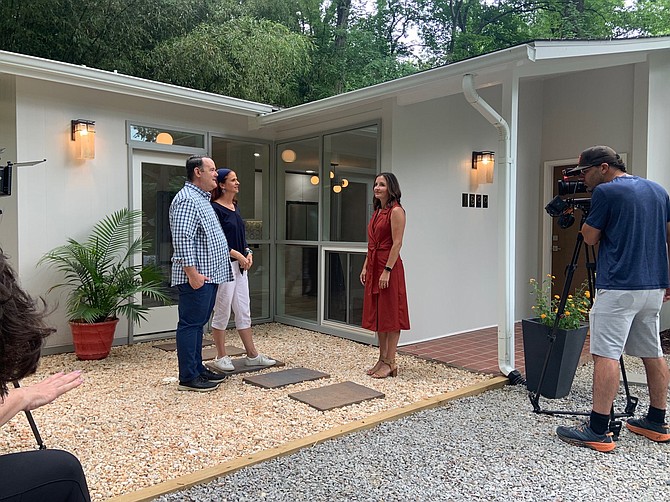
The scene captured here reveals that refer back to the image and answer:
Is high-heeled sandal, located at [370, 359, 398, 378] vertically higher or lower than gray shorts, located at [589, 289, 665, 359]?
lower

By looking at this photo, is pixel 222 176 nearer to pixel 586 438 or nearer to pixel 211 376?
pixel 211 376

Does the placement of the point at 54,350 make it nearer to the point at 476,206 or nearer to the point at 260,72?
the point at 476,206

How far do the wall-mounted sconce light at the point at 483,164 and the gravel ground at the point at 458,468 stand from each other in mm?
2996

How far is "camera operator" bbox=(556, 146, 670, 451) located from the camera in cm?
269

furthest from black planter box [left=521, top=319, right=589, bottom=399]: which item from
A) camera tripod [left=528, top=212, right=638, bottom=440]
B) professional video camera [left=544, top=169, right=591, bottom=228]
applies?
professional video camera [left=544, top=169, right=591, bottom=228]

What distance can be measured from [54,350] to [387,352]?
291cm

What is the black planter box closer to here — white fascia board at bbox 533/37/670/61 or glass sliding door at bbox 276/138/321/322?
white fascia board at bbox 533/37/670/61

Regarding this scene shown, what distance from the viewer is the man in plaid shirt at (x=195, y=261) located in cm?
340

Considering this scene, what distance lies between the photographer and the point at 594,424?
108 inches

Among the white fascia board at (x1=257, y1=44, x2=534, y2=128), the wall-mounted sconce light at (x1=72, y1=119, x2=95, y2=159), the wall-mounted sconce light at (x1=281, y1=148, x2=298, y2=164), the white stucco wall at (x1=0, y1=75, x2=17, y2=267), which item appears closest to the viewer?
the white fascia board at (x1=257, y1=44, x2=534, y2=128)

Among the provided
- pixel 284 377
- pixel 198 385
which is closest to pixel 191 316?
pixel 198 385

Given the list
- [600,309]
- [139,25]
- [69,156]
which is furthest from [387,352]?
[139,25]

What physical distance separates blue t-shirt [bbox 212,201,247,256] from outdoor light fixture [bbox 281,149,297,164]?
2107 millimetres

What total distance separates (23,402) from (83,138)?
3827 millimetres
